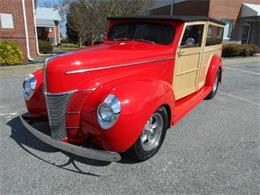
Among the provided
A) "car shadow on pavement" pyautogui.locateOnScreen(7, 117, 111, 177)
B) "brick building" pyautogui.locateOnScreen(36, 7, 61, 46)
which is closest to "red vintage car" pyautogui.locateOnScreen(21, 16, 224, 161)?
"car shadow on pavement" pyautogui.locateOnScreen(7, 117, 111, 177)

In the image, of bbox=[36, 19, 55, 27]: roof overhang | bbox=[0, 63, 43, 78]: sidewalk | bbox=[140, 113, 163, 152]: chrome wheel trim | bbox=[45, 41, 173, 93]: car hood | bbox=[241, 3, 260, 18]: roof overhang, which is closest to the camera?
bbox=[45, 41, 173, 93]: car hood

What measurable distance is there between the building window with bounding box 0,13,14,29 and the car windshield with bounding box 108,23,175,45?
8100mm

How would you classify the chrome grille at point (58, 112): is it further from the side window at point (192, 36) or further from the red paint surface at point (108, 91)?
the side window at point (192, 36)

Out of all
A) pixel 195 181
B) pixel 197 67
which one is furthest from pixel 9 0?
pixel 195 181

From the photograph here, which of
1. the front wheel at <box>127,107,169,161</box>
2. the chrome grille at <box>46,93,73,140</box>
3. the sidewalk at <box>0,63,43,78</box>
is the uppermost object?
the chrome grille at <box>46,93,73,140</box>

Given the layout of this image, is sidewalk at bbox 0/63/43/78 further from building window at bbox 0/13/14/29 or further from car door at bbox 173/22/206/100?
car door at bbox 173/22/206/100

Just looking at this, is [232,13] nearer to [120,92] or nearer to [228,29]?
[228,29]

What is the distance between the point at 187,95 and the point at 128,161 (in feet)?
6.67

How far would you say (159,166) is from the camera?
9.62ft

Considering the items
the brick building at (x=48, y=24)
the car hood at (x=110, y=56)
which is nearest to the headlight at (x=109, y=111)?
the car hood at (x=110, y=56)

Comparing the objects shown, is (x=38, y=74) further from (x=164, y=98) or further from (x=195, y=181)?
(x=195, y=181)

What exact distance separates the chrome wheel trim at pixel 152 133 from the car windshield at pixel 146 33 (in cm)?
133

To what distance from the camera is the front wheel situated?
286 centimetres

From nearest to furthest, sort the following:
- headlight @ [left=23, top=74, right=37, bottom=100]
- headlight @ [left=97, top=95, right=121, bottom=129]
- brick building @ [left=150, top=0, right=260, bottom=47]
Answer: headlight @ [left=97, top=95, right=121, bottom=129]
headlight @ [left=23, top=74, right=37, bottom=100]
brick building @ [left=150, top=0, right=260, bottom=47]
